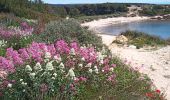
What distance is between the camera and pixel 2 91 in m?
7.71

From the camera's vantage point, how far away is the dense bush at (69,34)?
1373 cm

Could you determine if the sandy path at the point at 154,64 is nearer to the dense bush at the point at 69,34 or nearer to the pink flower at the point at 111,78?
the dense bush at the point at 69,34

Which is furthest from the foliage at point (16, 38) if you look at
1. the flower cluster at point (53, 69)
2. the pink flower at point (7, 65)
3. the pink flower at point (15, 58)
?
the pink flower at point (7, 65)

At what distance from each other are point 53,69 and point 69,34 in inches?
249

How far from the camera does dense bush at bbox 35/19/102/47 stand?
13.7m

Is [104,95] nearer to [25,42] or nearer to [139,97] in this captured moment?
[139,97]

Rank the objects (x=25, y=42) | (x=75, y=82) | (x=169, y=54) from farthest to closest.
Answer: (x=169, y=54)
(x=25, y=42)
(x=75, y=82)

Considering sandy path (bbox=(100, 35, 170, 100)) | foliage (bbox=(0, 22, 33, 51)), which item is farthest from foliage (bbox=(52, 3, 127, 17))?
foliage (bbox=(0, 22, 33, 51))

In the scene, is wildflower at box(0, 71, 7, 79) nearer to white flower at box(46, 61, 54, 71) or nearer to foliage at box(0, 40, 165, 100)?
foliage at box(0, 40, 165, 100)

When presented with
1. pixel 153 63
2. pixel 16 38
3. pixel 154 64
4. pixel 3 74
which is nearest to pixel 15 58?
pixel 3 74

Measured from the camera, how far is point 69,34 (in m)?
14.0

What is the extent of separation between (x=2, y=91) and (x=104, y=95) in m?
1.70

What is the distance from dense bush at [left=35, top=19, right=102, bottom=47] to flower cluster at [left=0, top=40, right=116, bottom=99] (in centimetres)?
438

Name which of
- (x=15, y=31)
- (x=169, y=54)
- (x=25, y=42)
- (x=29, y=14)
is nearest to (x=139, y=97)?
(x=25, y=42)
